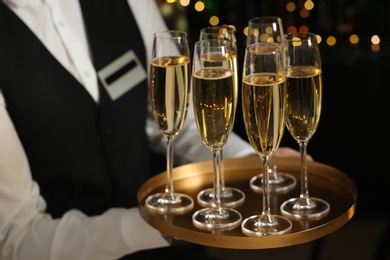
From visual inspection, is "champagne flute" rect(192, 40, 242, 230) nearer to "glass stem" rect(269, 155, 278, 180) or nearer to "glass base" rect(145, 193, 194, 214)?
"glass base" rect(145, 193, 194, 214)

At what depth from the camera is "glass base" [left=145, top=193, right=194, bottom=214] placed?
1.74m

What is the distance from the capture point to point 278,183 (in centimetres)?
A: 187

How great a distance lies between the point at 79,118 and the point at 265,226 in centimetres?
80

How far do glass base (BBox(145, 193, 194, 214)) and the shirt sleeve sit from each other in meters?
0.22

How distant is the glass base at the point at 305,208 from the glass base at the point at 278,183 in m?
0.09

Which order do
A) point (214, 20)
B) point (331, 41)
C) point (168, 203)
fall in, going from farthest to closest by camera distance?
1. point (214, 20)
2. point (331, 41)
3. point (168, 203)

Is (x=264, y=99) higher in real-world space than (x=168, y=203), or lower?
higher

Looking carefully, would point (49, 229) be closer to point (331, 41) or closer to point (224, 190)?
point (224, 190)

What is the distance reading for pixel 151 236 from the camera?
200 centimetres

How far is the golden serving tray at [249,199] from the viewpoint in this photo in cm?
159

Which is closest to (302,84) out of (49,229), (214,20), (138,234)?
(138,234)

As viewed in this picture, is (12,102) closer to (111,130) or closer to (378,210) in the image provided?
(111,130)

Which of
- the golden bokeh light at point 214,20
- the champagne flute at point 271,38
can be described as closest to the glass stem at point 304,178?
the champagne flute at point 271,38

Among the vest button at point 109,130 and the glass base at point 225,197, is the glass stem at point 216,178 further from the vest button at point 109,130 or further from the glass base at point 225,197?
the vest button at point 109,130
